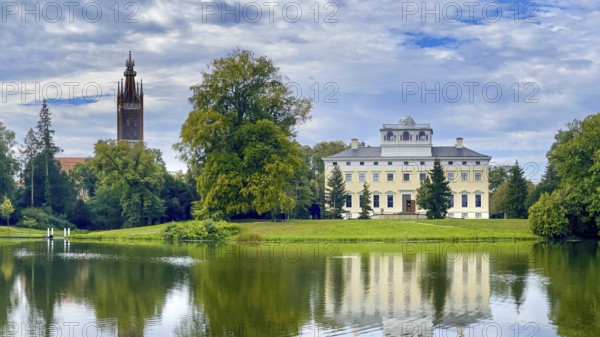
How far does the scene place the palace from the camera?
6450 centimetres

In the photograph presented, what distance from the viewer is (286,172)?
4409cm

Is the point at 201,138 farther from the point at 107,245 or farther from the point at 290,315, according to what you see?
the point at 290,315

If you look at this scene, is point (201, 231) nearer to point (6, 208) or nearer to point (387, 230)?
point (387, 230)

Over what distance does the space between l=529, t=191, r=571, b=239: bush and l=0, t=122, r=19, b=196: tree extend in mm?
38058

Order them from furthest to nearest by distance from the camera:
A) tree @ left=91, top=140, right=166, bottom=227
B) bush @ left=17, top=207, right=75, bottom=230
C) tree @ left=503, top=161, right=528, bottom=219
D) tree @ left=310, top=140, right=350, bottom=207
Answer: tree @ left=310, top=140, right=350, bottom=207
tree @ left=503, top=161, right=528, bottom=219
bush @ left=17, top=207, right=75, bottom=230
tree @ left=91, top=140, right=166, bottom=227

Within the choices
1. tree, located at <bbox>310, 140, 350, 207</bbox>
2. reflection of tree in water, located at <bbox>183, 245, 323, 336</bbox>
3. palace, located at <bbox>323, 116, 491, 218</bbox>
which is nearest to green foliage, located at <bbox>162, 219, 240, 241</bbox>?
reflection of tree in water, located at <bbox>183, 245, 323, 336</bbox>

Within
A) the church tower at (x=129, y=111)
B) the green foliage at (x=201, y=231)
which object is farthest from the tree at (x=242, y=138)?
the church tower at (x=129, y=111)

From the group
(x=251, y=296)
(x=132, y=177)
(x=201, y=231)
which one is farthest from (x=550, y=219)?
(x=132, y=177)

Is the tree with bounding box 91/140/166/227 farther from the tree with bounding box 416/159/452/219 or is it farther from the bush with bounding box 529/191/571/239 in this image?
the bush with bounding box 529/191/571/239

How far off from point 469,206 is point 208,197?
29141 millimetres

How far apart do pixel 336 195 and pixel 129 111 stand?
167 feet

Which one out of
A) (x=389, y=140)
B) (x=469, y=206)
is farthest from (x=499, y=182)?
(x=389, y=140)

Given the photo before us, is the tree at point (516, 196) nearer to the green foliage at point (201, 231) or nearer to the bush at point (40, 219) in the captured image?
the green foliage at point (201, 231)

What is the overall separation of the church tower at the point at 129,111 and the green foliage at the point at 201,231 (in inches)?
2415
